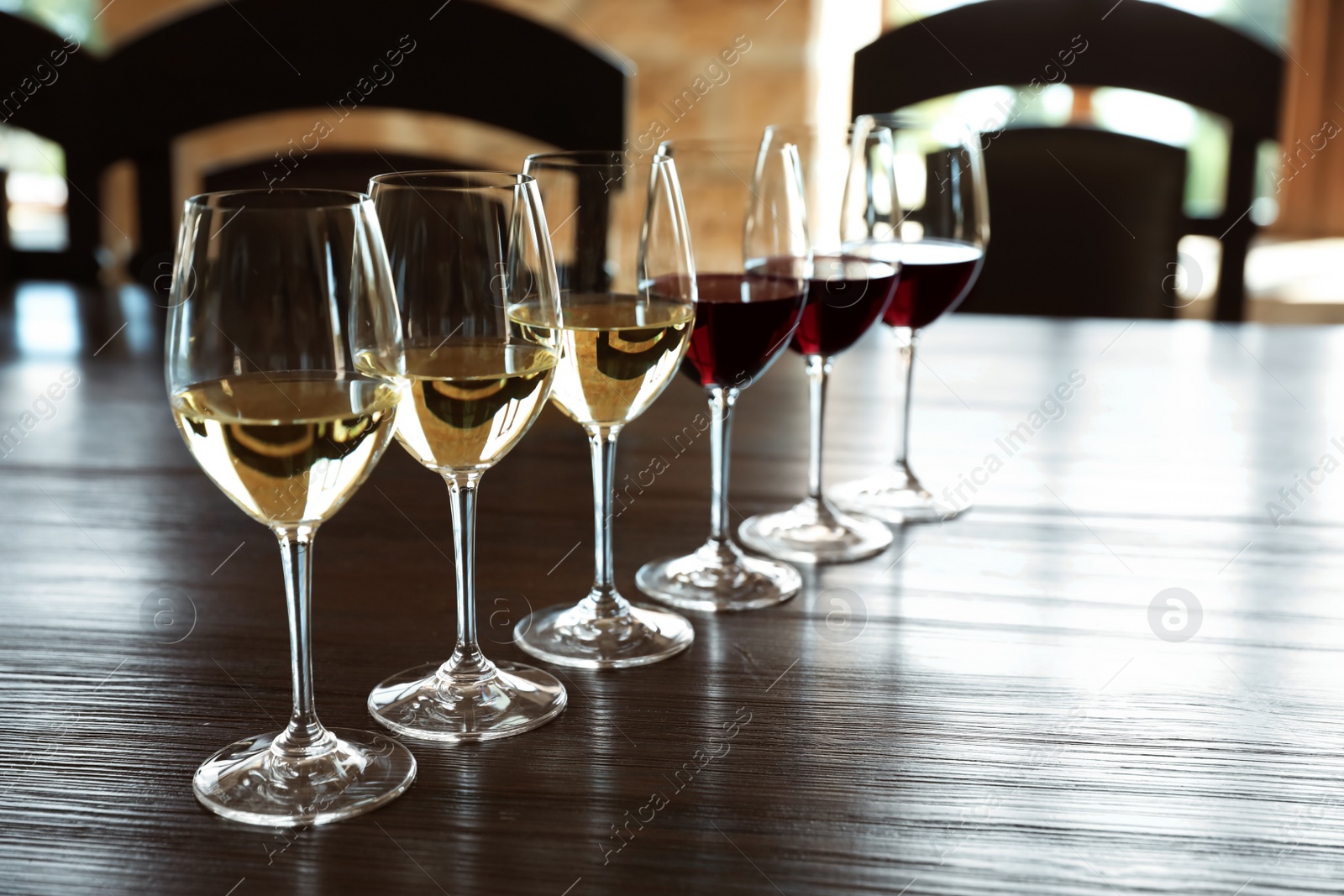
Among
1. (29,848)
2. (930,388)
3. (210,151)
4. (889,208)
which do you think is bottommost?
(29,848)

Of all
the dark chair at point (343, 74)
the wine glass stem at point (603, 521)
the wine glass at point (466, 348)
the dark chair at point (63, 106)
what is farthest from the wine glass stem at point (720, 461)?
the dark chair at point (63, 106)

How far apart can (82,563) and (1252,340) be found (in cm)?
127

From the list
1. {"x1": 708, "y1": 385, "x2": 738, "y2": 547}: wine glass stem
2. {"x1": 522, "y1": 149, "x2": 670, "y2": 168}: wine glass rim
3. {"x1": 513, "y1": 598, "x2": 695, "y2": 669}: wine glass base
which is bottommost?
{"x1": 513, "y1": 598, "x2": 695, "y2": 669}: wine glass base

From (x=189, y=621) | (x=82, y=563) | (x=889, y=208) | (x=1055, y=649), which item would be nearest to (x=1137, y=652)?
(x=1055, y=649)

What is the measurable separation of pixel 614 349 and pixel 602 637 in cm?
16

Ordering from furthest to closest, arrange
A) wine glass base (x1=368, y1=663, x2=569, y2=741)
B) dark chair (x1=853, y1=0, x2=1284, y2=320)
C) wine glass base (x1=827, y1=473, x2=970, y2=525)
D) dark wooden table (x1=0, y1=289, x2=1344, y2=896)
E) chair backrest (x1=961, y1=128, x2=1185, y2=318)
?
chair backrest (x1=961, y1=128, x2=1185, y2=318)
dark chair (x1=853, y1=0, x2=1284, y2=320)
wine glass base (x1=827, y1=473, x2=970, y2=525)
wine glass base (x1=368, y1=663, x2=569, y2=741)
dark wooden table (x1=0, y1=289, x2=1344, y2=896)

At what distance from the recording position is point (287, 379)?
50 cm

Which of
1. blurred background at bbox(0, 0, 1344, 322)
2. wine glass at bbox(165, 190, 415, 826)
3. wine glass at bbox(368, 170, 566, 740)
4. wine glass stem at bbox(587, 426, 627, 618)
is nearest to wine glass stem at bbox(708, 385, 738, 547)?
wine glass stem at bbox(587, 426, 627, 618)

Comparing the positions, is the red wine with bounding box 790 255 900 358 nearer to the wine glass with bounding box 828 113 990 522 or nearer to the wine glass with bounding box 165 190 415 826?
the wine glass with bounding box 828 113 990 522

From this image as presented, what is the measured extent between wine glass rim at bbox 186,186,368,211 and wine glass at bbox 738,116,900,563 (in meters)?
0.38

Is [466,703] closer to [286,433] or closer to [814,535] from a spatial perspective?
[286,433]

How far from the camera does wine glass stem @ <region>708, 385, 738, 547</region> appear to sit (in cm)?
82

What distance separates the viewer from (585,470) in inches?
40.2

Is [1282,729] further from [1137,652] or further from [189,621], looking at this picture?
[189,621]
